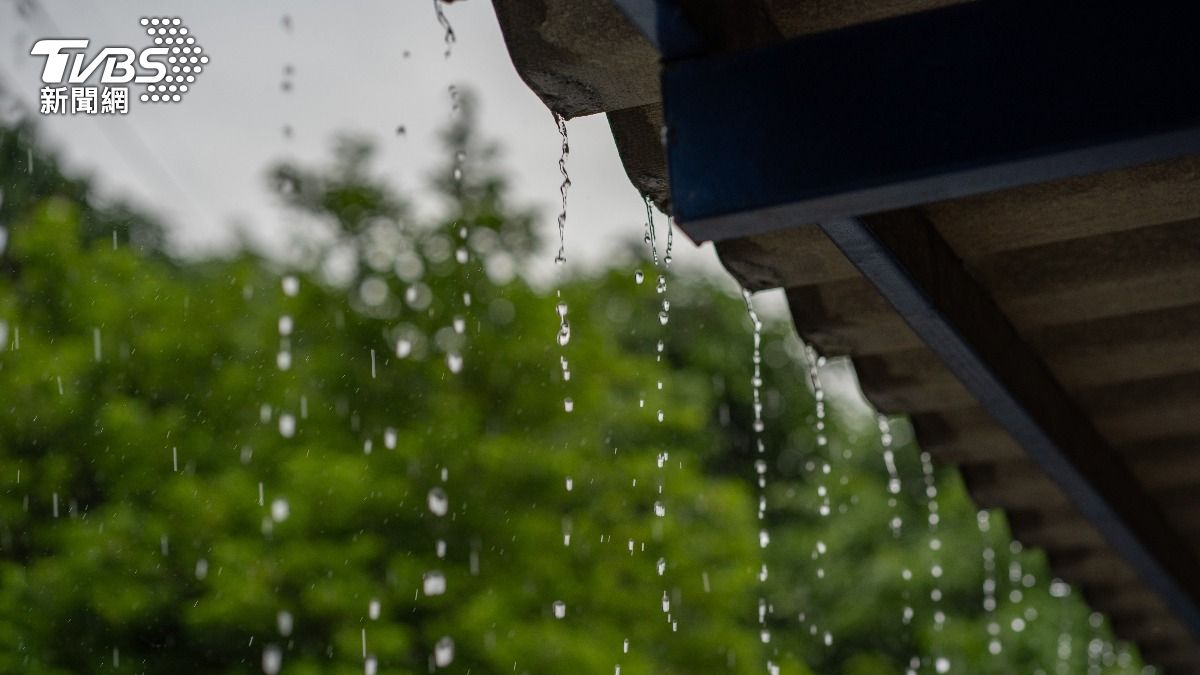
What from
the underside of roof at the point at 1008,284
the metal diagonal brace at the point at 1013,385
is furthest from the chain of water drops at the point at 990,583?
the underside of roof at the point at 1008,284

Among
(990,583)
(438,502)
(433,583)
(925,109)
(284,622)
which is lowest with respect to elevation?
(990,583)

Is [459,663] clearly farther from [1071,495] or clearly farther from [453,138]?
[1071,495]

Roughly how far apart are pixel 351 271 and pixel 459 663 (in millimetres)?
3764

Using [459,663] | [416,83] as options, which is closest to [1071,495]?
[459,663]

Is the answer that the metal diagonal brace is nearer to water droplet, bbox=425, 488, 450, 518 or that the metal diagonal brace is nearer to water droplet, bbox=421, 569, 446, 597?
water droplet, bbox=421, 569, 446, 597

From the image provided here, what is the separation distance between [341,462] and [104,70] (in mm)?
3298

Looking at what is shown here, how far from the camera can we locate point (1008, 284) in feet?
7.64

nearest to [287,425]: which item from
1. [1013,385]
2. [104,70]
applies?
[104,70]

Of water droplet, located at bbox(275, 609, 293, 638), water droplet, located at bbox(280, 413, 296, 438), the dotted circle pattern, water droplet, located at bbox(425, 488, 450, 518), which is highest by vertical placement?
the dotted circle pattern

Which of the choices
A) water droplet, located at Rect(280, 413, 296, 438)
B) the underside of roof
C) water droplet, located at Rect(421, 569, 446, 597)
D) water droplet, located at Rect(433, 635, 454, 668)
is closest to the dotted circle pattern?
water droplet, located at Rect(280, 413, 296, 438)

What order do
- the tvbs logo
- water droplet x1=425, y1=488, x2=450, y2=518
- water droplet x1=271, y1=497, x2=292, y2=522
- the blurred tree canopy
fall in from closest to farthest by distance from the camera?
the blurred tree canopy < water droplet x1=271, y1=497, x2=292, y2=522 < the tvbs logo < water droplet x1=425, y1=488, x2=450, y2=518

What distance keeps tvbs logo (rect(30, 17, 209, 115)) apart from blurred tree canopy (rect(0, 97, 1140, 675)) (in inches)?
32.3

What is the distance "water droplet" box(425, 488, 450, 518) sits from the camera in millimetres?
8562

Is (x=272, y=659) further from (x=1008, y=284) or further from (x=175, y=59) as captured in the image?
(x=1008, y=284)
